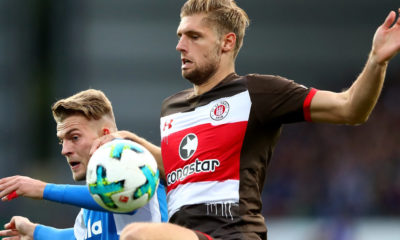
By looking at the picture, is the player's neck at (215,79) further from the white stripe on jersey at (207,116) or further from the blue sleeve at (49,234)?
the blue sleeve at (49,234)

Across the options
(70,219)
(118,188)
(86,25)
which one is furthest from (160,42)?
(118,188)

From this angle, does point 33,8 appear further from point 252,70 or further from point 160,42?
point 252,70

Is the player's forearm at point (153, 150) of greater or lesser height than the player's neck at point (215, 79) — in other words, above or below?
below

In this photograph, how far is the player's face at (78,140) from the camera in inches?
211

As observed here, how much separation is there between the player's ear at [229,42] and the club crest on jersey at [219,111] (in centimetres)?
43

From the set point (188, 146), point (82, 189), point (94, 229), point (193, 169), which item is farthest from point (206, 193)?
point (94, 229)

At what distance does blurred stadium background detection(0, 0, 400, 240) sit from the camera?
12.3m

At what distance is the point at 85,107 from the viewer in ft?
17.8

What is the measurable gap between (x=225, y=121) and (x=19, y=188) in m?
1.44

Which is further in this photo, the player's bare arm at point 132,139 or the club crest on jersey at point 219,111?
the player's bare arm at point 132,139

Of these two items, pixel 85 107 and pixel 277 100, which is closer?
pixel 277 100

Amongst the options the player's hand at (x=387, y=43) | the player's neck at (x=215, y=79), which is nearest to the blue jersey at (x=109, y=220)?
the player's neck at (x=215, y=79)

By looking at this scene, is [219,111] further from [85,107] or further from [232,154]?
[85,107]

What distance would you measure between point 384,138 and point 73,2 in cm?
656
